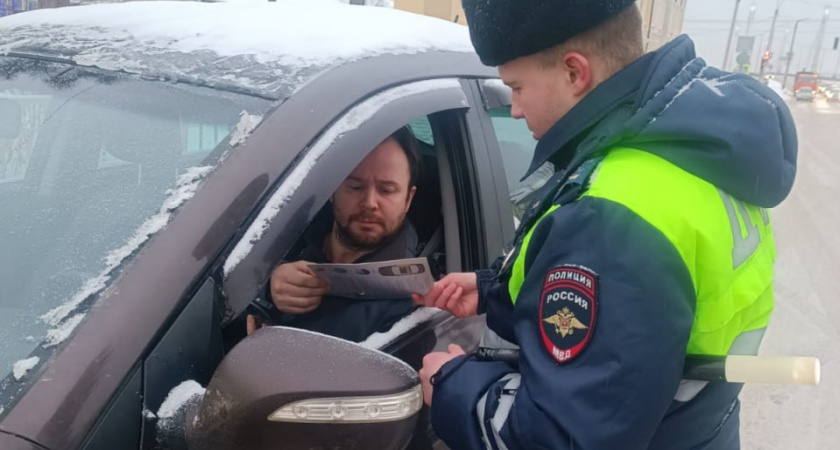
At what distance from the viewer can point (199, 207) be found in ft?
3.92

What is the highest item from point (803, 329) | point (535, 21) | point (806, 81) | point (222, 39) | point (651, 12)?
point (535, 21)

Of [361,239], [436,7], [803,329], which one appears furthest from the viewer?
[436,7]

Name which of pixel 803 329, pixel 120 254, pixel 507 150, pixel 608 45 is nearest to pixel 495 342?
pixel 608 45

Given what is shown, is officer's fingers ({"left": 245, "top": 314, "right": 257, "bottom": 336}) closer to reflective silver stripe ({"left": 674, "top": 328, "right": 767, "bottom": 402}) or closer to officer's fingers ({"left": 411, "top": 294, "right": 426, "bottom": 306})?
officer's fingers ({"left": 411, "top": 294, "right": 426, "bottom": 306})

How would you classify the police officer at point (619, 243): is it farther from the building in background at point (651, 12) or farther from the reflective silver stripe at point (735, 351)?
the building in background at point (651, 12)

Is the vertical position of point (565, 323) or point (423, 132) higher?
point (565, 323)

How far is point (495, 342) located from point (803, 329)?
415cm

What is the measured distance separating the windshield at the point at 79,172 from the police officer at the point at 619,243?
55 centimetres

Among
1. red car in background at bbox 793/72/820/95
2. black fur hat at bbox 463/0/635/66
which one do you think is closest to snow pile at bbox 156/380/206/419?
black fur hat at bbox 463/0/635/66

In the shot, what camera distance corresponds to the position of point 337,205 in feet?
6.29

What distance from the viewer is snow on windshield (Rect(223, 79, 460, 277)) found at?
4.00 feet

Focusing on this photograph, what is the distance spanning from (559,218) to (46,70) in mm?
1183

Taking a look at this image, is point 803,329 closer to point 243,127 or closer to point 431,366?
point 431,366

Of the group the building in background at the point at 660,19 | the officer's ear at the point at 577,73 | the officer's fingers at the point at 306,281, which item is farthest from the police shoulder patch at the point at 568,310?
the building in background at the point at 660,19
